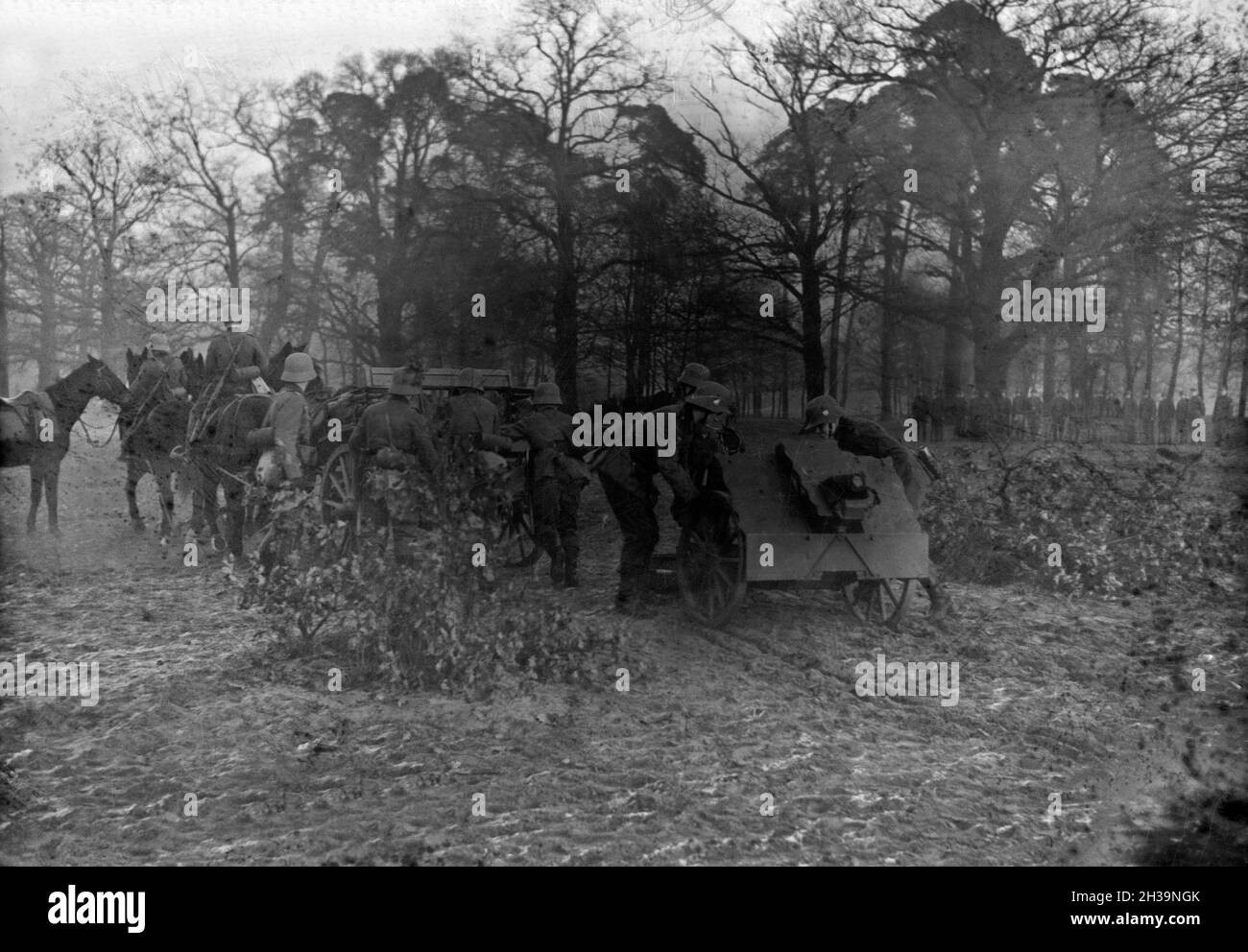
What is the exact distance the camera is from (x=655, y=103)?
5379 millimetres

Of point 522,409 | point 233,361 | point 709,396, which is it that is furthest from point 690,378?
point 233,361

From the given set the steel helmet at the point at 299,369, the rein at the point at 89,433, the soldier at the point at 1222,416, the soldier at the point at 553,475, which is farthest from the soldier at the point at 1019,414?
the rein at the point at 89,433

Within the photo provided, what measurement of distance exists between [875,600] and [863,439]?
105 centimetres

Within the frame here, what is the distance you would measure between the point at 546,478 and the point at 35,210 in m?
3.07

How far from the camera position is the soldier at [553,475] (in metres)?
5.48

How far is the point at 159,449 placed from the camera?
6.54 meters

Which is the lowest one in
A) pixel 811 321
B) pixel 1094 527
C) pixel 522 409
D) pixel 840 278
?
pixel 1094 527

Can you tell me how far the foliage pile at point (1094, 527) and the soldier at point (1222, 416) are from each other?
180 millimetres

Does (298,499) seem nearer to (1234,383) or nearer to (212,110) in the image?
(212,110)

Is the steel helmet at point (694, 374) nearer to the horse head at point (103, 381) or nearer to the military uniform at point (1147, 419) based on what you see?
the military uniform at point (1147, 419)

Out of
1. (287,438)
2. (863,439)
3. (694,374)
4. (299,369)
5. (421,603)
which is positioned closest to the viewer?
(421,603)

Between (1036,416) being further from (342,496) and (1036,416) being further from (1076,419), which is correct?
(342,496)

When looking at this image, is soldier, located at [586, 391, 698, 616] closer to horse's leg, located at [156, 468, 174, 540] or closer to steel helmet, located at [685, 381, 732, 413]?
steel helmet, located at [685, 381, 732, 413]

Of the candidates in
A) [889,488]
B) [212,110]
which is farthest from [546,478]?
[212,110]
